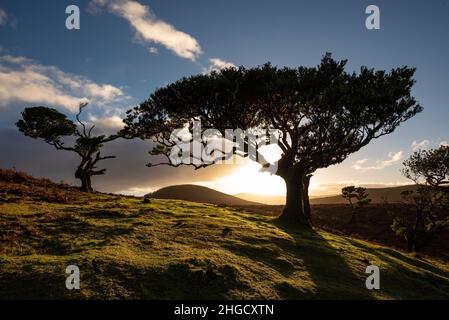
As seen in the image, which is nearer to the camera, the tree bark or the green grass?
the green grass

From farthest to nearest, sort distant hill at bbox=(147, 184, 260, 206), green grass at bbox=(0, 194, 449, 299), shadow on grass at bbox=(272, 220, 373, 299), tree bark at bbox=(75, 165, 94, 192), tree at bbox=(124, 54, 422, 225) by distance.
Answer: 1. distant hill at bbox=(147, 184, 260, 206)
2. tree bark at bbox=(75, 165, 94, 192)
3. tree at bbox=(124, 54, 422, 225)
4. shadow on grass at bbox=(272, 220, 373, 299)
5. green grass at bbox=(0, 194, 449, 299)

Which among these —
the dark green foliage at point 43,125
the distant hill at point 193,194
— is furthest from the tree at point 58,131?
the distant hill at point 193,194

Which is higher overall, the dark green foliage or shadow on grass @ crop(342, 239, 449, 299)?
the dark green foliage

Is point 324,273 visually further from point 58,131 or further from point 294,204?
point 58,131

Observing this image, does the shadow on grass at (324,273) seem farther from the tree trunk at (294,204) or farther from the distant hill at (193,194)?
the distant hill at (193,194)

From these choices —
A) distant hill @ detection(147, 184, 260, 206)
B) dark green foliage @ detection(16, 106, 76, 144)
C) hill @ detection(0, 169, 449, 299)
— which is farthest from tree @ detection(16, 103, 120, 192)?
distant hill @ detection(147, 184, 260, 206)

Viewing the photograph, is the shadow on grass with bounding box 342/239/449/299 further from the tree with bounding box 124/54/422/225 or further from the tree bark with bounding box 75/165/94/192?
the tree bark with bounding box 75/165/94/192

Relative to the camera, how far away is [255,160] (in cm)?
3784

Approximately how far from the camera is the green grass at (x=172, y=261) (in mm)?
12367

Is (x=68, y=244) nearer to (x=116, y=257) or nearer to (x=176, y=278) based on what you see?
(x=116, y=257)

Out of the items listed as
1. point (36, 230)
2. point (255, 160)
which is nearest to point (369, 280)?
point (36, 230)

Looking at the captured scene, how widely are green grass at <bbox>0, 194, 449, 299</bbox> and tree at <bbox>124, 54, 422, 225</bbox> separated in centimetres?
1239

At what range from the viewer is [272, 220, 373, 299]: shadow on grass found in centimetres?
1444
